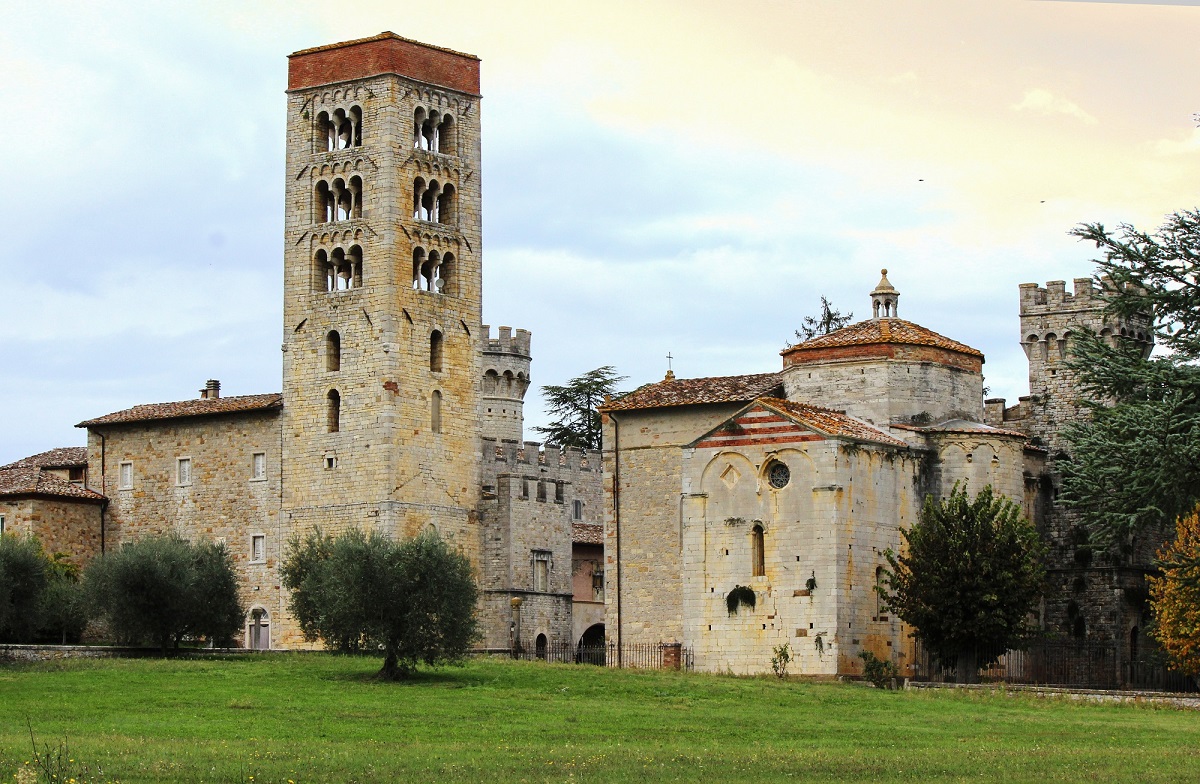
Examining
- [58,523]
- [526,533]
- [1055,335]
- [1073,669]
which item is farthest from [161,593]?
[1055,335]

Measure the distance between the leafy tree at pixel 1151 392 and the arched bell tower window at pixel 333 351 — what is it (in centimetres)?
2983

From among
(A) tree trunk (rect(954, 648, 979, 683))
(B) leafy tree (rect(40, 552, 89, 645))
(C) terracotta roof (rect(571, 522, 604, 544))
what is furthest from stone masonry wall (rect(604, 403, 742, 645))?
(C) terracotta roof (rect(571, 522, 604, 544))

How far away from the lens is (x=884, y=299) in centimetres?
5288

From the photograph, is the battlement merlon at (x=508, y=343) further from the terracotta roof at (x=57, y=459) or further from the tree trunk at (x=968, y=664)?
the tree trunk at (x=968, y=664)

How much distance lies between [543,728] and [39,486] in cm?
3453

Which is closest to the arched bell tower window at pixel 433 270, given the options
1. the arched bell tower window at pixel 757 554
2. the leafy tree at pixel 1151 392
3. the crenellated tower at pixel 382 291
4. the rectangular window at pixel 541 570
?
the crenellated tower at pixel 382 291

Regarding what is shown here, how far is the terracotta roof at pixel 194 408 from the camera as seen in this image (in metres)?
63.1

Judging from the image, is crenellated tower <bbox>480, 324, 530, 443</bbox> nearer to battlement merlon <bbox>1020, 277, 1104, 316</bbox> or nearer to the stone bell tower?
the stone bell tower

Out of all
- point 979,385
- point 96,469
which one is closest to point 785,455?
point 979,385

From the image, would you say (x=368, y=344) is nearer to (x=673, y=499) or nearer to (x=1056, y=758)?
(x=673, y=499)

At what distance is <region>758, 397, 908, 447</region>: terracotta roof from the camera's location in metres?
48.3

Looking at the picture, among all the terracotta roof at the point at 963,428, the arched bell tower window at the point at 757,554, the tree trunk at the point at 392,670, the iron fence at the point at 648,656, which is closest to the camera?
the tree trunk at the point at 392,670

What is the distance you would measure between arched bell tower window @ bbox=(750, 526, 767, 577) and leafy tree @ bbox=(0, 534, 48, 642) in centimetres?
1951

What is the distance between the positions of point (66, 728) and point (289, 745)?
16.0 feet
